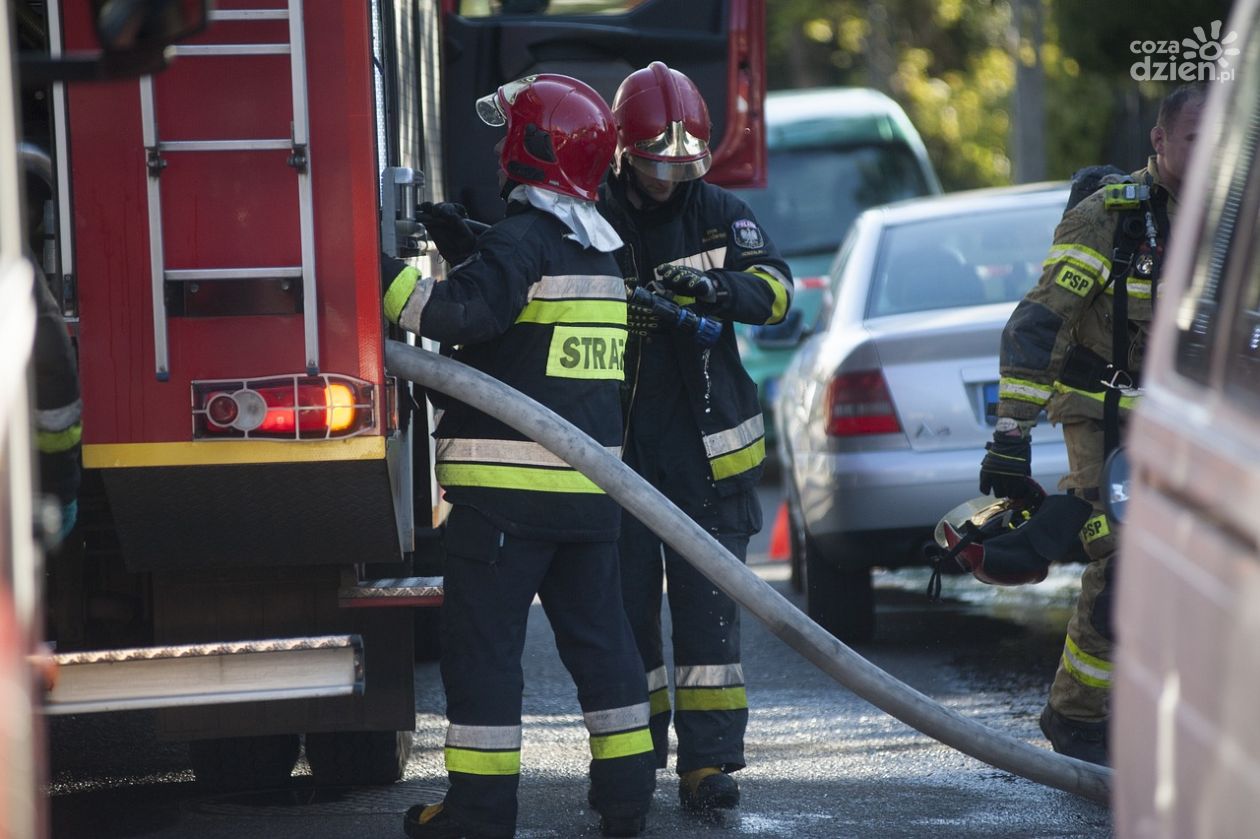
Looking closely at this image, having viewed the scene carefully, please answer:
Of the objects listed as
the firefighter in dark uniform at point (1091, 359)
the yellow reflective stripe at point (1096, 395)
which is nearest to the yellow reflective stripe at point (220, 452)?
the firefighter in dark uniform at point (1091, 359)

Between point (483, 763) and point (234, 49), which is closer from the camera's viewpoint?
point (234, 49)

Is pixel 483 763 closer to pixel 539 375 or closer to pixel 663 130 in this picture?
pixel 539 375

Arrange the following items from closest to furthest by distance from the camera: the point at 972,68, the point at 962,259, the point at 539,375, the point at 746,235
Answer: the point at 539,375
the point at 746,235
the point at 962,259
the point at 972,68

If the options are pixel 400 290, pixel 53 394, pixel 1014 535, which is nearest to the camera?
pixel 53 394

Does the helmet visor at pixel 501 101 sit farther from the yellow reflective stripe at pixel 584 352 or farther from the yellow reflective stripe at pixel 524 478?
the yellow reflective stripe at pixel 524 478

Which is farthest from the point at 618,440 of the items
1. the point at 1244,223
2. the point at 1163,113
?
the point at 1244,223

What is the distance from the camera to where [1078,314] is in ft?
17.1

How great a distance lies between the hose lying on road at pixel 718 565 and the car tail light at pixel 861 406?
96.4 inches

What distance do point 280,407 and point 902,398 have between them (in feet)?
10.4

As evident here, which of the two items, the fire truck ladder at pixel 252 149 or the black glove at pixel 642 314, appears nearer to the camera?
the fire truck ladder at pixel 252 149

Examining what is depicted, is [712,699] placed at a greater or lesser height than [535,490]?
lesser

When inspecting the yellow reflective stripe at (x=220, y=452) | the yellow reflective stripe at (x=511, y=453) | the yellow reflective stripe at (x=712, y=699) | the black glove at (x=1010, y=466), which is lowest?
the yellow reflective stripe at (x=712, y=699)

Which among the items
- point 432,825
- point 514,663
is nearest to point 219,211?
point 514,663

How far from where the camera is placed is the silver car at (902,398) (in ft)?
22.0
